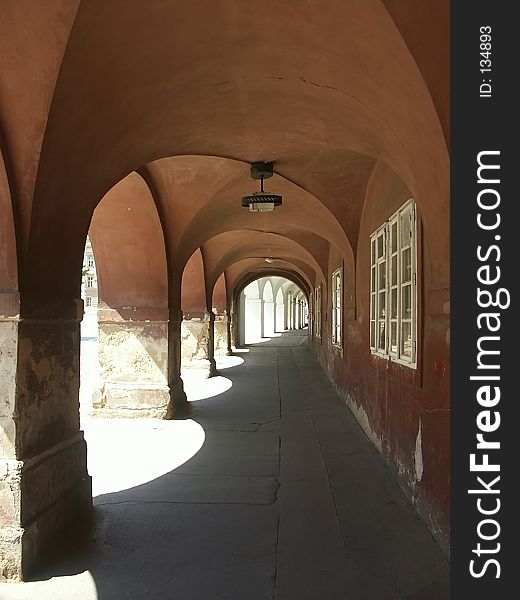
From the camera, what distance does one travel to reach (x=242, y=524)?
156 inches

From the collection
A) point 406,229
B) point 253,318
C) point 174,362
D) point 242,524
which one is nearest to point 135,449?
point 174,362

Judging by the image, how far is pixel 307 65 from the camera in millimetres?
3811

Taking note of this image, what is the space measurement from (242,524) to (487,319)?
2.55 metres

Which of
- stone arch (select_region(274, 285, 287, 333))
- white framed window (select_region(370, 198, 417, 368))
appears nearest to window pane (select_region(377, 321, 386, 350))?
white framed window (select_region(370, 198, 417, 368))

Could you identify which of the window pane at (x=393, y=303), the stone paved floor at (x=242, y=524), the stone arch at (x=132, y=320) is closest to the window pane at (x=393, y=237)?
the window pane at (x=393, y=303)

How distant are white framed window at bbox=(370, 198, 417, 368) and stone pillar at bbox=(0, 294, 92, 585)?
2.82m

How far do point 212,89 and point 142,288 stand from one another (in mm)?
4401

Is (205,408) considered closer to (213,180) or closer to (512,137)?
(213,180)

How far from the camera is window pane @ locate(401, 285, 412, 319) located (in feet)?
16.5

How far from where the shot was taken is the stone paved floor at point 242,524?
3062 millimetres

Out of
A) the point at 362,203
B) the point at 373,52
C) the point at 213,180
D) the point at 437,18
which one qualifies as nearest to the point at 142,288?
the point at 213,180

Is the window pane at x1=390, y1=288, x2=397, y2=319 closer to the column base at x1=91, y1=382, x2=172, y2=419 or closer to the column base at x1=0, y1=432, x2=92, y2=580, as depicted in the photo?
the column base at x1=0, y1=432, x2=92, y2=580

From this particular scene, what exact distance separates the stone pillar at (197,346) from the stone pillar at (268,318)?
21.1m

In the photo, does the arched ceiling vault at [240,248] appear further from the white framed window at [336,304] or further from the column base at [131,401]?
the column base at [131,401]
